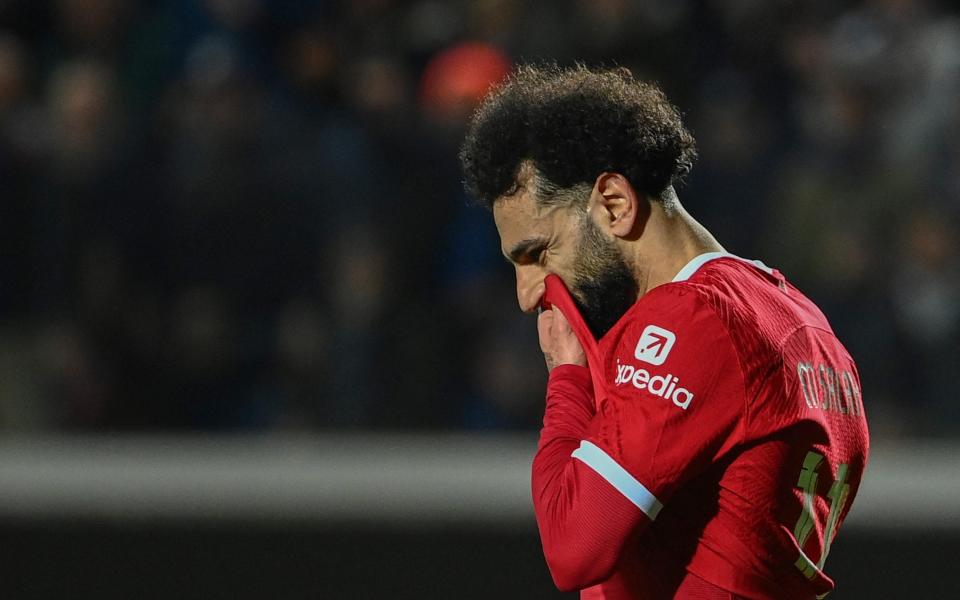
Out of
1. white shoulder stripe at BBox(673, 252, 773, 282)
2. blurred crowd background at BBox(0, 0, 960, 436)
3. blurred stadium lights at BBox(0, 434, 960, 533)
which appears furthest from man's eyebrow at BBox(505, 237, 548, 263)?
blurred stadium lights at BBox(0, 434, 960, 533)

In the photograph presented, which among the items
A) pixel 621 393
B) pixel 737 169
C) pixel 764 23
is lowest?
pixel 621 393

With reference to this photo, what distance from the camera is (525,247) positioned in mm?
2283

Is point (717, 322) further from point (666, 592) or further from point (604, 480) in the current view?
point (666, 592)

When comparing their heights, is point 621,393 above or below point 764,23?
below

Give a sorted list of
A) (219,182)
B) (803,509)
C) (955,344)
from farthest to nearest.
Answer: (219,182) → (955,344) → (803,509)

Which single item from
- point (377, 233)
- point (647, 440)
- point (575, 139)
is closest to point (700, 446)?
point (647, 440)

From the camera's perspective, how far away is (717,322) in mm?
2027

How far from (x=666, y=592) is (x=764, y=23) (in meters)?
4.52

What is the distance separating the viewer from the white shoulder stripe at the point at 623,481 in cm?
199

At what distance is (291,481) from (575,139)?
349 centimetres

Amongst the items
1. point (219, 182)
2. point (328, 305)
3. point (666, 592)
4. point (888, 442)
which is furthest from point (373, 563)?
point (666, 592)

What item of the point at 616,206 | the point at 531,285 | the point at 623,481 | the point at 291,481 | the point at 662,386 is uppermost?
the point at 616,206

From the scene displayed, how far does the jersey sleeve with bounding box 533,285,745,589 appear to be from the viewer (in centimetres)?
199

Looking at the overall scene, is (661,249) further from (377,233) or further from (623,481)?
(377,233)
